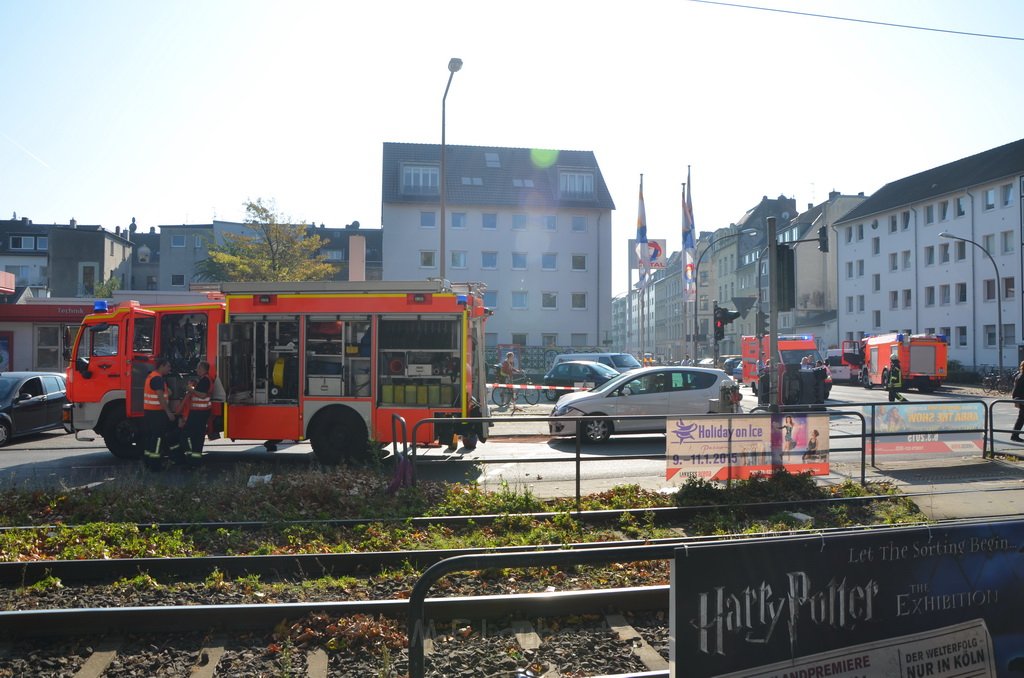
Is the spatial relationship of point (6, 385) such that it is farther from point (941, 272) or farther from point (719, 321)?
point (941, 272)

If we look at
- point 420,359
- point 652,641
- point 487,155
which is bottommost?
point 652,641

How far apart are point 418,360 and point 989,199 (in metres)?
50.5

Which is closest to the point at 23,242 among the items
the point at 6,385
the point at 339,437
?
the point at 6,385

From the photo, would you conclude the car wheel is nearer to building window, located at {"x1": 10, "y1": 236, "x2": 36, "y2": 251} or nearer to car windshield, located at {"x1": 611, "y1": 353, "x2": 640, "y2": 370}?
car windshield, located at {"x1": 611, "y1": 353, "x2": 640, "y2": 370}

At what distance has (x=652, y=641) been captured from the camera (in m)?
5.31

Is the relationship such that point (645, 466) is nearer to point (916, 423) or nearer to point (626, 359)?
point (916, 423)

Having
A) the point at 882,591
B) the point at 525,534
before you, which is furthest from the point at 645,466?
the point at 882,591

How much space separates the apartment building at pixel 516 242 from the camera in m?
53.7

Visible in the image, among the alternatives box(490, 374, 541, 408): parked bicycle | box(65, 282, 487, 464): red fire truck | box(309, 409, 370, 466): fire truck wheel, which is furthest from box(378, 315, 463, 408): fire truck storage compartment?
box(490, 374, 541, 408): parked bicycle

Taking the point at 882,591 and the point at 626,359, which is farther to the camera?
the point at 626,359

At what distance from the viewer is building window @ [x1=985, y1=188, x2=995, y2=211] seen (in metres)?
49.6

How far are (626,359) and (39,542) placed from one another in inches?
1023

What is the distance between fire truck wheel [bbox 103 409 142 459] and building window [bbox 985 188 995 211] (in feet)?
173

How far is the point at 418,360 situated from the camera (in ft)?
40.2
